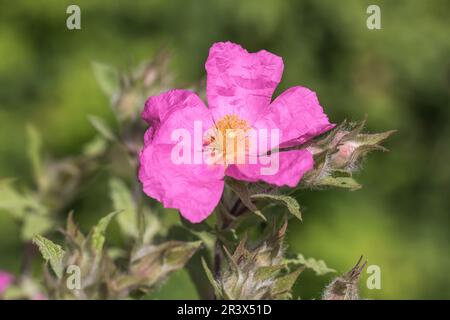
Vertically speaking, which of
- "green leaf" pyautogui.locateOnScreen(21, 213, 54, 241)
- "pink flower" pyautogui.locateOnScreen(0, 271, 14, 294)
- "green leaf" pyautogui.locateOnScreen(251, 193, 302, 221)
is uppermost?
"green leaf" pyautogui.locateOnScreen(251, 193, 302, 221)

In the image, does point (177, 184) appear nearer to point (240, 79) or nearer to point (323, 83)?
point (240, 79)

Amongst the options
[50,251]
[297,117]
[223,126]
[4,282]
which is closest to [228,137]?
[223,126]

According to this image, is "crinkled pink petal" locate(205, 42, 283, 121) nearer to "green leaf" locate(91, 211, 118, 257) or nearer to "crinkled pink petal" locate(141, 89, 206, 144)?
"crinkled pink petal" locate(141, 89, 206, 144)

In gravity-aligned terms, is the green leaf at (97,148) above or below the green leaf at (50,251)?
above

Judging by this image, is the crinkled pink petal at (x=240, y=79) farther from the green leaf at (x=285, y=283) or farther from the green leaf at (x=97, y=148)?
the green leaf at (x=97, y=148)

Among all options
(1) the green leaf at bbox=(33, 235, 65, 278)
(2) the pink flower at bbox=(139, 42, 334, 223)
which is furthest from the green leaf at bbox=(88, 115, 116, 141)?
(1) the green leaf at bbox=(33, 235, 65, 278)

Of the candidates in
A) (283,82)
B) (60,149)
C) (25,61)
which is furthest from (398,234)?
(25,61)

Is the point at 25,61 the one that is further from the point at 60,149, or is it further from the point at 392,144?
the point at 392,144

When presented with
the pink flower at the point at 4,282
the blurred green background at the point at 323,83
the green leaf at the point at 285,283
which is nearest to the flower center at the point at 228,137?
the green leaf at the point at 285,283
